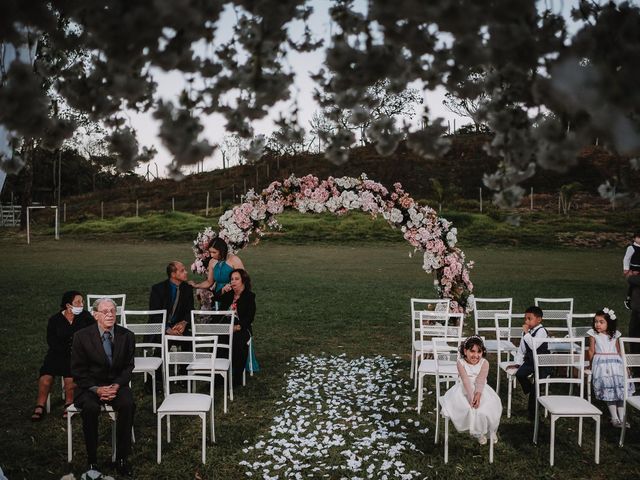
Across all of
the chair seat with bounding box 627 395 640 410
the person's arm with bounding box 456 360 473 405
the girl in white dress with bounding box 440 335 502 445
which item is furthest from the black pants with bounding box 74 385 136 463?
the chair seat with bounding box 627 395 640 410

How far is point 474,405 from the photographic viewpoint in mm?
5957

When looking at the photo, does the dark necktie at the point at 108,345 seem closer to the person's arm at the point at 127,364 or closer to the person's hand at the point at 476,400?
the person's arm at the point at 127,364

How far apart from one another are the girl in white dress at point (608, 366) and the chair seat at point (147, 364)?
16.7 feet

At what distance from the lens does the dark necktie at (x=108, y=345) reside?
6.02 metres

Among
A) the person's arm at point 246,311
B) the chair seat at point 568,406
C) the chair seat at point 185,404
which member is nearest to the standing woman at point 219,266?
the person's arm at point 246,311

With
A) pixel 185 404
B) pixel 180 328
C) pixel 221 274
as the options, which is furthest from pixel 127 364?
pixel 221 274

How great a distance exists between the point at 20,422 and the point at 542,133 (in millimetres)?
6852

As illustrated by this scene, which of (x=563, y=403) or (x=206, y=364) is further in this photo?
(x=206, y=364)

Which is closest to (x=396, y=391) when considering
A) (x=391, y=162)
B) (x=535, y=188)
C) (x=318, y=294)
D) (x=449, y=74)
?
(x=449, y=74)

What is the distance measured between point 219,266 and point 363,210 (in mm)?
2925

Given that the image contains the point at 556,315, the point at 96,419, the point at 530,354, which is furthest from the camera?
the point at 556,315

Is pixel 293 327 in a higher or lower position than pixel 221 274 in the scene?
lower

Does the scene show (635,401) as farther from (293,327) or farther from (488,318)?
(293,327)

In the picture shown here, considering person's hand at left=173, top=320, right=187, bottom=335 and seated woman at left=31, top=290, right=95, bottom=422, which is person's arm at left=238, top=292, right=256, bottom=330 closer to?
person's hand at left=173, top=320, right=187, bottom=335
